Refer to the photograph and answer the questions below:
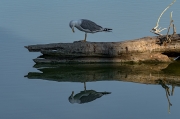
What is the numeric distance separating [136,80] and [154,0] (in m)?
6.33

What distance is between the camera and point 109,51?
31.1 ft

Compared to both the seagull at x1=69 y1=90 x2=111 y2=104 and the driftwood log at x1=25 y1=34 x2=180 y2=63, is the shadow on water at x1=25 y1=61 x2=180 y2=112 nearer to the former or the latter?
the driftwood log at x1=25 y1=34 x2=180 y2=63

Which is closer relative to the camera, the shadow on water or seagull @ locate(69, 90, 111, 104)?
seagull @ locate(69, 90, 111, 104)

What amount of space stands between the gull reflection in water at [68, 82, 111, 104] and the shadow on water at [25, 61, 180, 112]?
2.45ft

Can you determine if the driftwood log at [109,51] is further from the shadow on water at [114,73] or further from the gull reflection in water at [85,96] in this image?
the gull reflection in water at [85,96]

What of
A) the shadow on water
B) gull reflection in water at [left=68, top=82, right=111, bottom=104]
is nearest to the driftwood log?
the shadow on water

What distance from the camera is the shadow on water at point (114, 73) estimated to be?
29.5 feet

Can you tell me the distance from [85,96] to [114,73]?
1351mm

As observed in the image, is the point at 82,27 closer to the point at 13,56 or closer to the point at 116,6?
the point at 13,56

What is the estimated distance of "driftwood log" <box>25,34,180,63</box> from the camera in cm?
943

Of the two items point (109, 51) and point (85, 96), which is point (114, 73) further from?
point (85, 96)

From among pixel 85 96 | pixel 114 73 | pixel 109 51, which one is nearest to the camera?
pixel 85 96

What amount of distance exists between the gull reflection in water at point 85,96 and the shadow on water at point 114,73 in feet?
2.45

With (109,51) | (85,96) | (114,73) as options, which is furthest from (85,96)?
(109,51)
